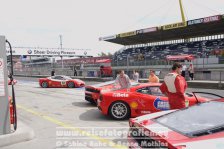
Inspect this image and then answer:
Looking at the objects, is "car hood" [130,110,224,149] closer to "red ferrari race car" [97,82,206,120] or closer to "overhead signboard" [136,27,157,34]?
"red ferrari race car" [97,82,206,120]

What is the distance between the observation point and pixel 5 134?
215 inches

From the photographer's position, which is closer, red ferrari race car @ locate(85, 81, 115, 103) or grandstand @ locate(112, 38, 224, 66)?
red ferrari race car @ locate(85, 81, 115, 103)

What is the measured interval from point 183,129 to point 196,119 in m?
0.33

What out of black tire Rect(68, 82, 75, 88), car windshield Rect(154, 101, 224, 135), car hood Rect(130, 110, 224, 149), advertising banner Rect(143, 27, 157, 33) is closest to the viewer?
car hood Rect(130, 110, 224, 149)

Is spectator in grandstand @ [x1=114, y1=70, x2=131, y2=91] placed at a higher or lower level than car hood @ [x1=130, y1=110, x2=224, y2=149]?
higher

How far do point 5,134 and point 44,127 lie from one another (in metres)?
1.38

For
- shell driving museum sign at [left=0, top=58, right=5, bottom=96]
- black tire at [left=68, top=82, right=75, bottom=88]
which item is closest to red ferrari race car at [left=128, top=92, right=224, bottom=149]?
shell driving museum sign at [left=0, top=58, right=5, bottom=96]

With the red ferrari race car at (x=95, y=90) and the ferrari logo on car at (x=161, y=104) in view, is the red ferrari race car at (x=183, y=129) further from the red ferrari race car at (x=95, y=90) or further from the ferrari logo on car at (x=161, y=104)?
the red ferrari race car at (x=95, y=90)

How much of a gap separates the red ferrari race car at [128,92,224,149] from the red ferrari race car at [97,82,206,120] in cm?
332

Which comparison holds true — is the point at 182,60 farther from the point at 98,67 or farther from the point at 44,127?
the point at 44,127

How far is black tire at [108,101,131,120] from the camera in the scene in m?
7.56

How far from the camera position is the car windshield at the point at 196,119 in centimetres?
318

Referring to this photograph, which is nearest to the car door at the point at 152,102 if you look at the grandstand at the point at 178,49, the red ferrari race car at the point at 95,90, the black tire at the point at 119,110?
the black tire at the point at 119,110

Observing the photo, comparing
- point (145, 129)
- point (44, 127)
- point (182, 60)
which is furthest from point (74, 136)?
point (182, 60)
